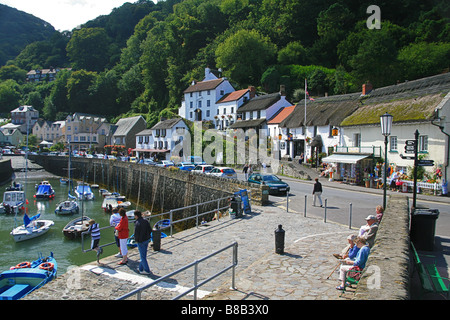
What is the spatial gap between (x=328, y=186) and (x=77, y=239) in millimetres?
20163

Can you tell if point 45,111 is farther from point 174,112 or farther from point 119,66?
point 174,112

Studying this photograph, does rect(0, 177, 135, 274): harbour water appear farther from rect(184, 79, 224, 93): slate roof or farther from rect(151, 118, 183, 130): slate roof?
rect(184, 79, 224, 93): slate roof

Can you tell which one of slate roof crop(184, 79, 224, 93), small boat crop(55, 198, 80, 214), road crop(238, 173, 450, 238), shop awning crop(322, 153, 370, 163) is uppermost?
slate roof crop(184, 79, 224, 93)

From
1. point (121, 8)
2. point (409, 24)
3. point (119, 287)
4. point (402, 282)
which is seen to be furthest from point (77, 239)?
point (121, 8)

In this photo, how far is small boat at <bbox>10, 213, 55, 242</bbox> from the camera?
25.6m

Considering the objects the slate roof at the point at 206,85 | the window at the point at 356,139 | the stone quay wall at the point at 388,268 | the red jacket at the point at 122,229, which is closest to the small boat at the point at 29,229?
the red jacket at the point at 122,229

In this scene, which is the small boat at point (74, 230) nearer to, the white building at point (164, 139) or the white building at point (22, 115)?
the white building at point (164, 139)

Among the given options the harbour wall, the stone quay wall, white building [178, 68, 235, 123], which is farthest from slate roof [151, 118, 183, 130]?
the stone quay wall

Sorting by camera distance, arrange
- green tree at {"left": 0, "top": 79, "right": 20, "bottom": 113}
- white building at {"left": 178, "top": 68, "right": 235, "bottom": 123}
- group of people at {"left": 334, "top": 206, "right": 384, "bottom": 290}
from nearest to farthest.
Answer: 1. group of people at {"left": 334, "top": 206, "right": 384, "bottom": 290}
2. white building at {"left": 178, "top": 68, "right": 235, "bottom": 123}
3. green tree at {"left": 0, "top": 79, "right": 20, "bottom": 113}

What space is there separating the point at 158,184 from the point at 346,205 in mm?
22798

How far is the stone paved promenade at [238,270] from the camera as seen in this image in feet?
25.4

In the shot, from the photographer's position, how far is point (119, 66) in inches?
4761

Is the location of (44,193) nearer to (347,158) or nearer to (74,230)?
(74,230)

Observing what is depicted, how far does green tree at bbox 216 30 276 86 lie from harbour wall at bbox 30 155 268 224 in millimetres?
30559
